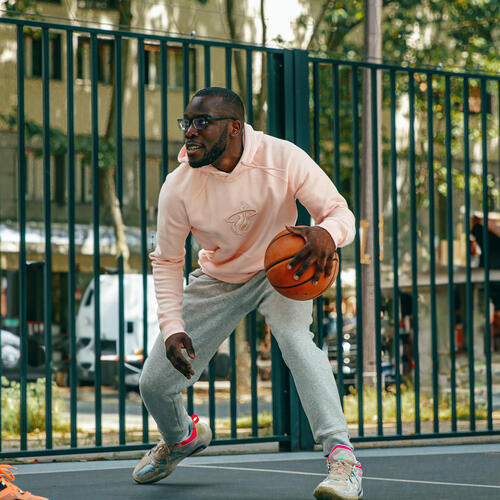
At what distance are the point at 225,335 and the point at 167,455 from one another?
25.5 inches

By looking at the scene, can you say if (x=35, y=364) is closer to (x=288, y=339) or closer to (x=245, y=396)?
(x=245, y=396)

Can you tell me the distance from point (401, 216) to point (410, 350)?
4783 mm

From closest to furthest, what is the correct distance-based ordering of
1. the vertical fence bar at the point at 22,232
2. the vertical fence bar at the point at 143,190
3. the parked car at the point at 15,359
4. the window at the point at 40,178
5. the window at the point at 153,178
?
1. the vertical fence bar at the point at 22,232
2. the vertical fence bar at the point at 143,190
3. the parked car at the point at 15,359
4. the window at the point at 153,178
5. the window at the point at 40,178

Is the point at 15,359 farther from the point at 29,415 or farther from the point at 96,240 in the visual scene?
the point at 96,240

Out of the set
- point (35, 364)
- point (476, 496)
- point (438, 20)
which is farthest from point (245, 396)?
point (476, 496)

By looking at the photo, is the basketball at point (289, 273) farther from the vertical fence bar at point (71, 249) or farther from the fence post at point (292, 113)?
the fence post at point (292, 113)

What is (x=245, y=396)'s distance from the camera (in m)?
15.6

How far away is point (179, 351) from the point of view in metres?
4.17

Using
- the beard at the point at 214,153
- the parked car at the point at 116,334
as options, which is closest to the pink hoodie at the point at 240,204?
the beard at the point at 214,153

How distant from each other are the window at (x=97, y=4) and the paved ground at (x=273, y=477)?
18547 millimetres

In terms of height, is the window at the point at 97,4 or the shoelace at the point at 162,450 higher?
the window at the point at 97,4

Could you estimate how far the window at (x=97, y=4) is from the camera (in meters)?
23.0

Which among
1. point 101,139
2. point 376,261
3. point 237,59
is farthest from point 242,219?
point 101,139

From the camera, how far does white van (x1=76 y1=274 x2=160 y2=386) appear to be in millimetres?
16062
